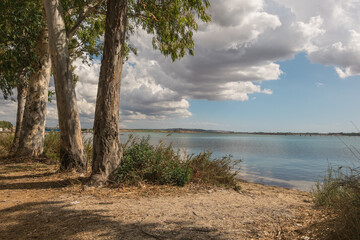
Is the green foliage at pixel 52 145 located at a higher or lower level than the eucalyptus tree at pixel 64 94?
lower

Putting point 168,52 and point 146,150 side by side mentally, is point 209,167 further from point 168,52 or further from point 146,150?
point 168,52

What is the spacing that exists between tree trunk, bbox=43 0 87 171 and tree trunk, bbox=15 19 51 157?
2972 mm

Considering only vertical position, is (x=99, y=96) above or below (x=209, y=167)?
above

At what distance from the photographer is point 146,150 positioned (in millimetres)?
6621

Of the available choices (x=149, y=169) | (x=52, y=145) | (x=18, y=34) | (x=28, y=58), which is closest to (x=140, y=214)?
(x=149, y=169)

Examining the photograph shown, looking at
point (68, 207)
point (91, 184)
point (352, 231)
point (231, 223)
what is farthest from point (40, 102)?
point (352, 231)

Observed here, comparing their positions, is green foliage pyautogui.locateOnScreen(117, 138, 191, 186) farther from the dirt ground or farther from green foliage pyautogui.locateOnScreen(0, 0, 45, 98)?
green foliage pyautogui.locateOnScreen(0, 0, 45, 98)

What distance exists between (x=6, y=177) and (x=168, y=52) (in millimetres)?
6786

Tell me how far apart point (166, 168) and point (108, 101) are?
89.7 inches

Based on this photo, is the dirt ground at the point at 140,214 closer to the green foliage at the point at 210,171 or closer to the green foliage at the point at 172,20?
the green foliage at the point at 210,171

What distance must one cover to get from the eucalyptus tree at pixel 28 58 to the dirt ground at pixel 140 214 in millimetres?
3743

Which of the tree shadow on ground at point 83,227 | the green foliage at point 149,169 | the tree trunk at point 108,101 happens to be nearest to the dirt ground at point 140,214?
the tree shadow on ground at point 83,227

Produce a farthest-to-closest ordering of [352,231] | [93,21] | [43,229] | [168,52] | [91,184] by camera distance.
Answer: [93,21], [168,52], [91,184], [43,229], [352,231]

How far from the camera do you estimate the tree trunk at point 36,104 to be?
922 centimetres
